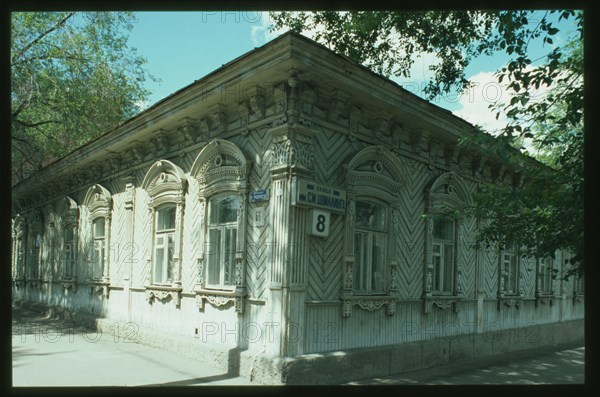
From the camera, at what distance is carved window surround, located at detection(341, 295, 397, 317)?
25.3 ft

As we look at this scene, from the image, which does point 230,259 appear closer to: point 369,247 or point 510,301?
point 369,247

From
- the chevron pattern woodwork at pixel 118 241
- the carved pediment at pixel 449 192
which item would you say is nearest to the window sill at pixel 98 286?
the chevron pattern woodwork at pixel 118 241

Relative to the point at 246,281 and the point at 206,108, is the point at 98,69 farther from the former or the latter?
the point at 246,281

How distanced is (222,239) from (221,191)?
0.80 meters

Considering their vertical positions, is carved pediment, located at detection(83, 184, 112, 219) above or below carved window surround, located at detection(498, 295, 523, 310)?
above

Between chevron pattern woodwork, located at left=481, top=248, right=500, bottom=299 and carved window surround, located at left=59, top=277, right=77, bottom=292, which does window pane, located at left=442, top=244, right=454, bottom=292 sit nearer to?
chevron pattern woodwork, located at left=481, top=248, right=500, bottom=299

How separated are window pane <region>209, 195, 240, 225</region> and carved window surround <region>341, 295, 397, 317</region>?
7.35ft

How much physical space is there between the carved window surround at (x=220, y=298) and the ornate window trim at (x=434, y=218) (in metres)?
3.67

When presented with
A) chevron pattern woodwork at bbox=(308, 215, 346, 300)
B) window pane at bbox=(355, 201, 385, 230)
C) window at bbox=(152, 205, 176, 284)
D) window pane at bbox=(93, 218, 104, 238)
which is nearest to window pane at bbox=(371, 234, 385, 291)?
window pane at bbox=(355, 201, 385, 230)

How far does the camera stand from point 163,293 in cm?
994

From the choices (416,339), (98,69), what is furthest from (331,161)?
(98,69)

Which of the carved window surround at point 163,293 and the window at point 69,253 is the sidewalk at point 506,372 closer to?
the carved window surround at point 163,293

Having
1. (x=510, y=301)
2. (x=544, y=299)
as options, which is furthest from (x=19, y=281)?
(x=544, y=299)

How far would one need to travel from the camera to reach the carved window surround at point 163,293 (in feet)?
31.2
